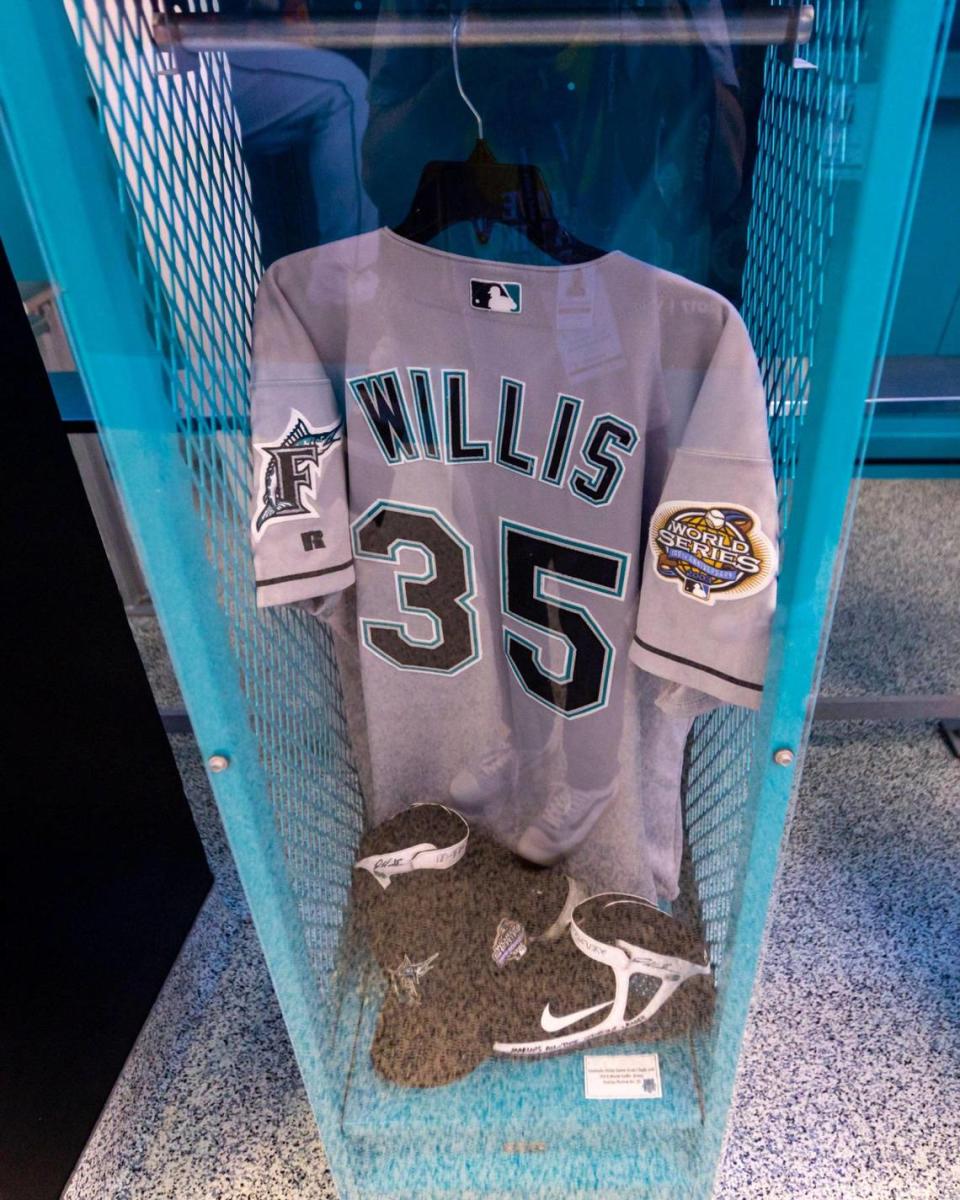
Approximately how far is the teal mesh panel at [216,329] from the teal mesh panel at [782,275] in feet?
1.51

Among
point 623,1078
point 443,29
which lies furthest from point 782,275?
point 623,1078

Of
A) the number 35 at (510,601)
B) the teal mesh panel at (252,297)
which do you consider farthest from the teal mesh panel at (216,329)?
the number 35 at (510,601)

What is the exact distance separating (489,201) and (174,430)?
1.03 ft

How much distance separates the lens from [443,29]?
2.09 feet

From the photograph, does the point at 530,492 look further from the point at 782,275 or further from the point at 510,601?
the point at 782,275

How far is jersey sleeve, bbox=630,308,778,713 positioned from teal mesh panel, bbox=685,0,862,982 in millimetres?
31

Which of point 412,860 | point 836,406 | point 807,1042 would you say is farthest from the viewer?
point 807,1042

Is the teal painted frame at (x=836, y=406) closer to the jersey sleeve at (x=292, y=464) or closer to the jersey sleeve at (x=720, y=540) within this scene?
the jersey sleeve at (x=720, y=540)

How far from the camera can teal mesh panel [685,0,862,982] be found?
0.60 m

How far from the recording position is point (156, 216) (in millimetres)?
688

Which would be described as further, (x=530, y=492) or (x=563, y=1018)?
(x=563, y=1018)

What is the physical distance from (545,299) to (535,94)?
0.20 metres

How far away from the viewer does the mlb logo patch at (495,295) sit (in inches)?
28.5

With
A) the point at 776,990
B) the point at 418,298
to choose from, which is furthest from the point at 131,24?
the point at 776,990
